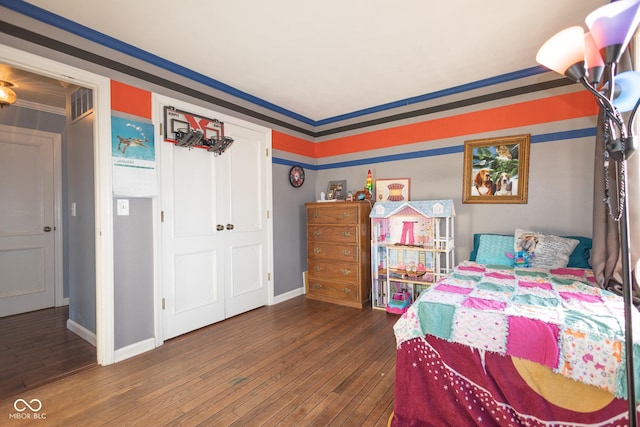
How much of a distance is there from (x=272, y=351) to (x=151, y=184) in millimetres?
1809

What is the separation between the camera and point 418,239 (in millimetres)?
3539

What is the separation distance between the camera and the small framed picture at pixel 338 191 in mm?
4277

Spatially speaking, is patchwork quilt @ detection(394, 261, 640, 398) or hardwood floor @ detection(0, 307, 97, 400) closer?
patchwork quilt @ detection(394, 261, 640, 398)

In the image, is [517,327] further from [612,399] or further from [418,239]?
[418,239]

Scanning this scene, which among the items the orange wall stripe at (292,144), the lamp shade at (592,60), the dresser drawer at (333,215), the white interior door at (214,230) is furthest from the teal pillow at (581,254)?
the orange wall stripe at (292,144)

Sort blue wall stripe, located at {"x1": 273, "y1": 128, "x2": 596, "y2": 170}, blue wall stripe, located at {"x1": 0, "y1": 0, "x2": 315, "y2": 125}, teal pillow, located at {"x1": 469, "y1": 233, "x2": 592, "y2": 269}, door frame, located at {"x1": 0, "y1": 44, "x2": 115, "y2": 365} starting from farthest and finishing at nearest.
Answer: blue wall stripe, located at {"x1": 273, "y1": 128, "x2": 596, "y2": 170}, teal pillow, located at {"x1": 469, "y1": 233, "x2": 592, "y2": 269}, door frame, located at {"x1": 0, "y1": 44, "x2": 115, "y2": 365}, blue wall stripe, located at {"x1": 0, "y1": 0, "x2": 315, "y2": 125}

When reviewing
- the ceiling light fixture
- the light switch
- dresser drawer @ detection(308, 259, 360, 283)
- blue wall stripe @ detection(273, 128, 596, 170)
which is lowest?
dresser drawer @ detection(308, 259, 360, 283)

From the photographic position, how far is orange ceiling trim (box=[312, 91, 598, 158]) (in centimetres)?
280

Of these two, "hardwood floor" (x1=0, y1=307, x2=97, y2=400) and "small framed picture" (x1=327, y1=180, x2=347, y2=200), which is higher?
"small framed picture" (x1=327, y1=180, x2=347, y2=200)

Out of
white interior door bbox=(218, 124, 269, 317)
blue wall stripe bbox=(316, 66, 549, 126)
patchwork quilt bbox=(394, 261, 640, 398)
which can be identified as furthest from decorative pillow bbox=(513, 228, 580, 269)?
white interior door bbox=(218, 124, 269, 317)

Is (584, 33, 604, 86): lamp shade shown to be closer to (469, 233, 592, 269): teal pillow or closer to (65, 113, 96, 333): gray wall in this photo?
(469, 233, 592, 269): teal pillow

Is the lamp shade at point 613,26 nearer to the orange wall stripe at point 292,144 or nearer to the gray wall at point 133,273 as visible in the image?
the gray wall at point 133,273

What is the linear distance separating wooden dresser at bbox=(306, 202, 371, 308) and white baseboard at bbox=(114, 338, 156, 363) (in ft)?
6.64

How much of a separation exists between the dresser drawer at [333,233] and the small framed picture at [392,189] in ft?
2.12
